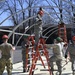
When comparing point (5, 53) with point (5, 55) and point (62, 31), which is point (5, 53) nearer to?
point (5, 55)

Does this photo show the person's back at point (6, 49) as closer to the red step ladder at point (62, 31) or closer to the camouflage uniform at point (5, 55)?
the camouflage uniform at point (5, 55)

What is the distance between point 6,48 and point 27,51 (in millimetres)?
3046

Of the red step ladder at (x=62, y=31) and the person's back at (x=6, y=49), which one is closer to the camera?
the person's back at (x=6, y=49)

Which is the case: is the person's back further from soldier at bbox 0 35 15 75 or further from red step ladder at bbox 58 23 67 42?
red step ladder at bbox 58 23 67 42

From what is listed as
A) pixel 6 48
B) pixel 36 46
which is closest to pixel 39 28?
pixel 36 46

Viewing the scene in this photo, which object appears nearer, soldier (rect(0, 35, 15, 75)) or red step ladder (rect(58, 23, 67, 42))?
soldier (rect(0, 35, 15, 75))

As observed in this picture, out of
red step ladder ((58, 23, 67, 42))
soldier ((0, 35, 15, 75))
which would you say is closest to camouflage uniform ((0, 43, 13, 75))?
soldier ((0, 35, 15, 75))

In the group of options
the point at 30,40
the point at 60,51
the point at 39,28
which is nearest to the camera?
the point at 60,51

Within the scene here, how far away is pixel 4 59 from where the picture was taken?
882 cm

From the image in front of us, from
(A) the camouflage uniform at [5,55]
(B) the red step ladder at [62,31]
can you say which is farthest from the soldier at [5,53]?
(B) the red step ladder at [62,31]

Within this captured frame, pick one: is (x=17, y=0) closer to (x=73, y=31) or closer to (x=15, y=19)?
(x=15, y=19)

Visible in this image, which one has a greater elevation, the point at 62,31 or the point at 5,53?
the point at 62,31

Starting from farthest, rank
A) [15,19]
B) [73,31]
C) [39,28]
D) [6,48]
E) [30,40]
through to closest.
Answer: [15,19] → [73,31] → [30,40] → [39,28] → [6,48]

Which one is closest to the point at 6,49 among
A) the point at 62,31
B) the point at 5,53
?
the point at 5,53
